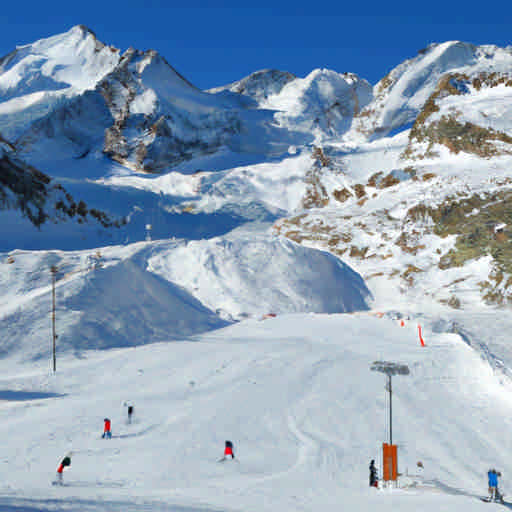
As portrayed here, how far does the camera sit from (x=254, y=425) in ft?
68.2

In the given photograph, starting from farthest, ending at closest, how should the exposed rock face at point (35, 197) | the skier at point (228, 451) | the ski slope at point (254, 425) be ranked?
the exposed rock face at point (35, 197), the skier at point (228, 451), the ski slope at point (254, 425)

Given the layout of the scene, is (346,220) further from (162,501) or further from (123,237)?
(162,501)

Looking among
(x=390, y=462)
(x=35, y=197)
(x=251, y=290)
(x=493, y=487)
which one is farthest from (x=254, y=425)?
(x=35, y=197)

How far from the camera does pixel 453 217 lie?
226 ft

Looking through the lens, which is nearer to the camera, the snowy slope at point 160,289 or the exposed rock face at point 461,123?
the snowy slope at point 160,289

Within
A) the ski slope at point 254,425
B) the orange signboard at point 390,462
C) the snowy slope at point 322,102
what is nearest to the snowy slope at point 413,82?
the snowy slope at point 322,102

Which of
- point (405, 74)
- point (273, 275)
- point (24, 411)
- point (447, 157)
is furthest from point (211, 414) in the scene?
point (405, 74)

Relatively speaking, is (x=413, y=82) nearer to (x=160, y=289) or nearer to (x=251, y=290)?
(x=251, y=290)

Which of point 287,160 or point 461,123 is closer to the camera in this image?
point 461,123

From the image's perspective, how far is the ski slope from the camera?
44.4 feet

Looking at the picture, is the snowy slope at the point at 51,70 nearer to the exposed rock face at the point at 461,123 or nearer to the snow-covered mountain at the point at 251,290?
the snow-covered mountain at the point at 251,290

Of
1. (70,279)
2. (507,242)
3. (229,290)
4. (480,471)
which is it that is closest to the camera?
(480,471)

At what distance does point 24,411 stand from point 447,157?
79.8m

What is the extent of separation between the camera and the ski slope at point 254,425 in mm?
13531
